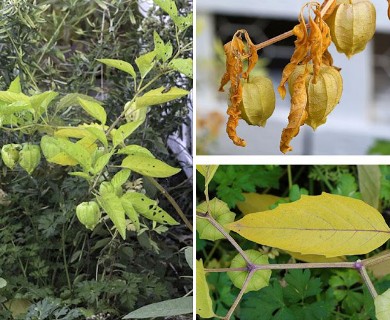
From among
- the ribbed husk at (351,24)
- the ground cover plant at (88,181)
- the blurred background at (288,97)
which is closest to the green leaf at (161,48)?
the ground cover plant at (88,181)

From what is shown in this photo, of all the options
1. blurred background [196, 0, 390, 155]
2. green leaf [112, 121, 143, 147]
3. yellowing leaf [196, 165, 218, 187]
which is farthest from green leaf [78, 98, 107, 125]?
blurred background [196, 0, 390, 155]

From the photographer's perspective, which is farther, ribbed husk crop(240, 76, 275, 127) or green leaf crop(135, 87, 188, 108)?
green leaf crop(135, 87, 188, 108)

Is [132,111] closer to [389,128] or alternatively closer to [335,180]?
[335,180]

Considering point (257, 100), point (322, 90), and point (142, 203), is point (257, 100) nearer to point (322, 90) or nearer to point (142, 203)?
point (322, 90)

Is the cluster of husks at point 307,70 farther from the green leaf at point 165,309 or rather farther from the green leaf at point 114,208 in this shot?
the green leaf at point 165,309

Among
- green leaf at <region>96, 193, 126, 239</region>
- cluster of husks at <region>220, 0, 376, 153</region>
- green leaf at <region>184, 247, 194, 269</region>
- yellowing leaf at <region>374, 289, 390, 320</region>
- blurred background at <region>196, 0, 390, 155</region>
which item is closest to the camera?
cluster of husks at <region>220, 0, 376, 153</region>

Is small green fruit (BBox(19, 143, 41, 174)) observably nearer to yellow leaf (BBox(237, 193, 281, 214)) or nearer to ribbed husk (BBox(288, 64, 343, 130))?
yellow leaf (BBox(237, 193, 281, 214))

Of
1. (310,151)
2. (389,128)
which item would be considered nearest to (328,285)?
(310,151)

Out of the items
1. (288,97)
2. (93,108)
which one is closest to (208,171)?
(93,108)
